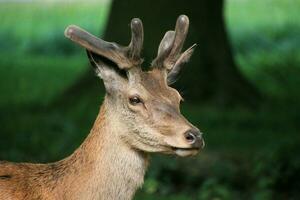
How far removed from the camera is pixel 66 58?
1766cm

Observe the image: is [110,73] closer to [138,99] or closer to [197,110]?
[138,99]

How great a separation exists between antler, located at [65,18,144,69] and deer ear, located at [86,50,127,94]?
0.05m

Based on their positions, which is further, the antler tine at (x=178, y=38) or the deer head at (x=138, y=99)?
the antler tine at (x=178, y=38)

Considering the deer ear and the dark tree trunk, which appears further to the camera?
the dark tree trunk

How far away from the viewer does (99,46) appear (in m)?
6.86

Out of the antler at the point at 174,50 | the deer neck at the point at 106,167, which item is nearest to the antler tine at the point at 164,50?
the antler at the point at 174,50

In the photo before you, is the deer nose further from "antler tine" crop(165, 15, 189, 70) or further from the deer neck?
"antler tine" crop(165, 15, 189, 70)

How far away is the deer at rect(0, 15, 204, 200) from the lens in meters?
6.84

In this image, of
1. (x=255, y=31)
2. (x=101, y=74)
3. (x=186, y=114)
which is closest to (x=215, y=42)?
(x=186, y=114)

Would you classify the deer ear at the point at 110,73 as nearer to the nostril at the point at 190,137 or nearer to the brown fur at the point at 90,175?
the brown fur at the point at 90,175

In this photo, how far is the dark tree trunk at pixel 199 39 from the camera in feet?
44.9

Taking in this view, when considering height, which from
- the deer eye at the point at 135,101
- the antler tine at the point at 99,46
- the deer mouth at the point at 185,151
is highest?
the antler tine at the point at 99,46

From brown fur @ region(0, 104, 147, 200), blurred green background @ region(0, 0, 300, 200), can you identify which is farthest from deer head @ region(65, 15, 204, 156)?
blurred green background @ region(0, 0, 300, 200)

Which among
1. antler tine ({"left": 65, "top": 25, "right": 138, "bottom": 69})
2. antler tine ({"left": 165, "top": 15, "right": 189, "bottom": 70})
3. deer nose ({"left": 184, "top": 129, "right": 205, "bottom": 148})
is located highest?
antler tine ({"left": 165, "top": 15, "right": 189, "bottom": 70})
